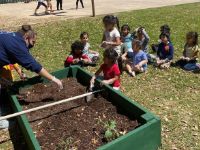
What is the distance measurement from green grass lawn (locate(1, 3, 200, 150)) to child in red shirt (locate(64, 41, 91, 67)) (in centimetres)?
28

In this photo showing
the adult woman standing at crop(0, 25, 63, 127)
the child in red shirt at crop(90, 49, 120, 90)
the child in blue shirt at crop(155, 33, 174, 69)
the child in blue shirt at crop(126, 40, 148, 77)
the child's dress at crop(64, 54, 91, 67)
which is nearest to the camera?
the adult woman standing at crop(0, 25, 63, 127)

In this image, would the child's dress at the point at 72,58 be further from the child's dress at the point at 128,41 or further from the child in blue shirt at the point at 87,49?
the child's dress at the point at 128,41

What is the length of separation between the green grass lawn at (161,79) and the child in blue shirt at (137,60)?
A: 0.18m

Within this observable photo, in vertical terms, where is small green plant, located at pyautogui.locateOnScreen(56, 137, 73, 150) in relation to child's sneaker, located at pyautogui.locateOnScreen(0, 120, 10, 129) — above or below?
above

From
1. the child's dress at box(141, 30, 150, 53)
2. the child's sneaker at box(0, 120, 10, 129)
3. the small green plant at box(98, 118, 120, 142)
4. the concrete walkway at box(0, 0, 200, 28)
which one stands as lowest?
the child's sneaker at box(0, 120, 10, 129)

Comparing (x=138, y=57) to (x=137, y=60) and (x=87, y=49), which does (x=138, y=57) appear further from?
(x=87, y=49)

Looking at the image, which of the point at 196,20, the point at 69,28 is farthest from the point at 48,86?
the point at 196,20

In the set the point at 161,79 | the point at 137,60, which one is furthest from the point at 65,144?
the point at 137,60

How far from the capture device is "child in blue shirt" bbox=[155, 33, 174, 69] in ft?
27.9

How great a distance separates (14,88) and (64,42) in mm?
A: 4824

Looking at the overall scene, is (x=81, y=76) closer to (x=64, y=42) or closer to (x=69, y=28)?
(x=64, y=42)

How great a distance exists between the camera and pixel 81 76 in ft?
24.0

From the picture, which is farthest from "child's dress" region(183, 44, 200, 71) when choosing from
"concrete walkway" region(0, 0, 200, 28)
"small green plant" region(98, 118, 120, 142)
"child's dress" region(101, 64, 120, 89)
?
"concrete walkway" region(0, 0, 200, 28)

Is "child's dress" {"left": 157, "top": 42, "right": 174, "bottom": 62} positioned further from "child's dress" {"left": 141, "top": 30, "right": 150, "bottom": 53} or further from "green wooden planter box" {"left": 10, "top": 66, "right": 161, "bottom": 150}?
"green wooden planter box" {"left": 10, "top": 66, "right": 161, "bottom": 150}
